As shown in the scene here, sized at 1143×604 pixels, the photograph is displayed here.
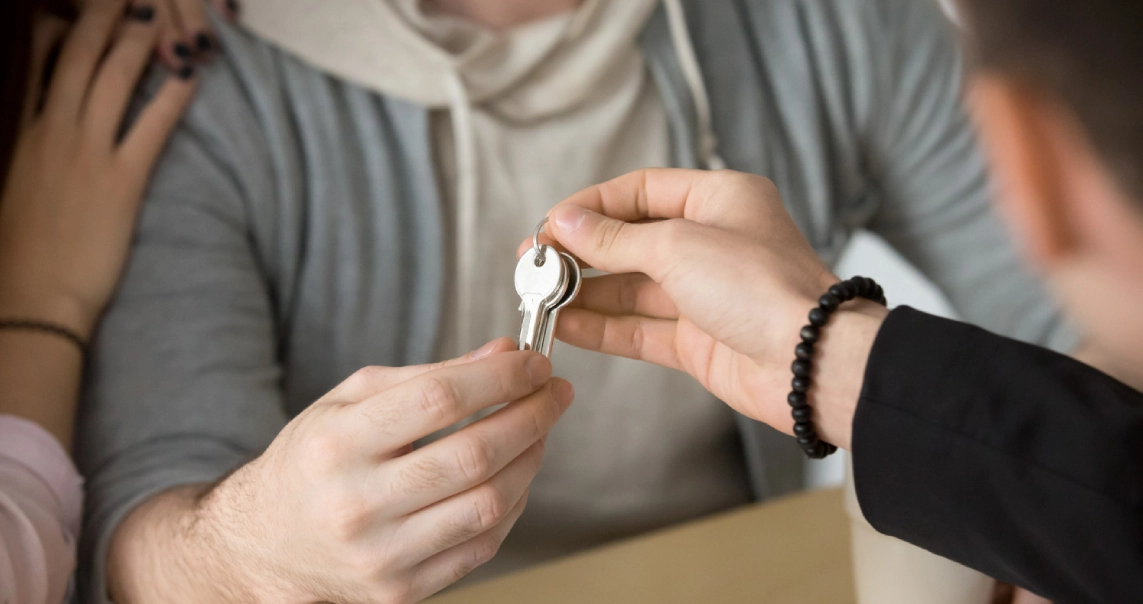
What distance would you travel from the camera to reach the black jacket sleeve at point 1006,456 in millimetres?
370

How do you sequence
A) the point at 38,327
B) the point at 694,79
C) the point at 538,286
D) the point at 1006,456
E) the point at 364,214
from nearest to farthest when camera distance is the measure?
the point at 1006,456, the point at 538,286, the point at 38,327, the point at 364,214, the point at 694,79

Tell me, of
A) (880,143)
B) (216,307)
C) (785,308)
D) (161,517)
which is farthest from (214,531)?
(880,143)

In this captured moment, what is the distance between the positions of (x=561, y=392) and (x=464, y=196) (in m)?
0.35

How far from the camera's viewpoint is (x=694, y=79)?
2.77 ft

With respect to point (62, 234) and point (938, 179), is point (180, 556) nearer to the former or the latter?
point (62, 234)

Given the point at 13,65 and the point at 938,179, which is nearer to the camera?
the point at 13,65

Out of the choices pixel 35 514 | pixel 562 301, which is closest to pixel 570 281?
pixel 562 301

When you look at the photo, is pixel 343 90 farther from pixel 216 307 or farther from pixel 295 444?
pixel 295 444

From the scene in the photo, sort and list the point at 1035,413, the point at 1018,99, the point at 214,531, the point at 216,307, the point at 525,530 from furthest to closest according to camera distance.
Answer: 1. the point at 1018,99
2. the point at 525,530
3. the point at 216,307
4. the point at 214,531
5. the point at 1035,413

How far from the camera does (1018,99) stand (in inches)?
38.0

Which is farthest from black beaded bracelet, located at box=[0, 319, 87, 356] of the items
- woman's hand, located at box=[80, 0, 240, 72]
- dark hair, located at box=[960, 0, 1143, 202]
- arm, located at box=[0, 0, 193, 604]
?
dark hair, located at box=[960, 0, 1143, 202]

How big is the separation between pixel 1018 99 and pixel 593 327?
72 centimetres

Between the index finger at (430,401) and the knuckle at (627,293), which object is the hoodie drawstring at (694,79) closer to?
the knuckle at (627,293)

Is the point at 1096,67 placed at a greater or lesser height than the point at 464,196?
greater
